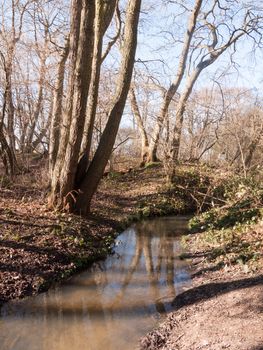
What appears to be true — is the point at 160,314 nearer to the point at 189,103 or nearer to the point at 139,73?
the point at 189,103

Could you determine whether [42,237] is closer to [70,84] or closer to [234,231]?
[70,84]

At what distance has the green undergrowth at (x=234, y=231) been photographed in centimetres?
748

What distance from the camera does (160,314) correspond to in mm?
6293

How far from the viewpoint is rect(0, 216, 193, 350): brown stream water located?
18.0ft

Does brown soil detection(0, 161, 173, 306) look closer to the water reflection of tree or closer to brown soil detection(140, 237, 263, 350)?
the water reflection of tree

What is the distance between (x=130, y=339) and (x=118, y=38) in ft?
54.6

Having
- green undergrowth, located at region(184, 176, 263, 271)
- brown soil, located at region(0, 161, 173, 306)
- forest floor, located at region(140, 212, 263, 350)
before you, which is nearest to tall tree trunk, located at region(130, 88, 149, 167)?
brown soil, located at region(0, 161, 173, 306)

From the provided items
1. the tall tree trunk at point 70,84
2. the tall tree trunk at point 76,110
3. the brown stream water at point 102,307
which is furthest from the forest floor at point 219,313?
the tall tree trunk at point 70,84

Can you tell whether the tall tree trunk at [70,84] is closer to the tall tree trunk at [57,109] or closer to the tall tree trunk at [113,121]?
the tall tree trunk at [113,121]

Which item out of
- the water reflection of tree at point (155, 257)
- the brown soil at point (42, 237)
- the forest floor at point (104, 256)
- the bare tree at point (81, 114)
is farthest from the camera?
the bare tree at point (81, 114)

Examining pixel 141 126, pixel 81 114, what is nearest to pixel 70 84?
pixel 81 114

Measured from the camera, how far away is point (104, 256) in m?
9.15

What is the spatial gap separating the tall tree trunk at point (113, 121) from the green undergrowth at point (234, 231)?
2752 mm

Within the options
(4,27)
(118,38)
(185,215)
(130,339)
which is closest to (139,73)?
(118,38)
